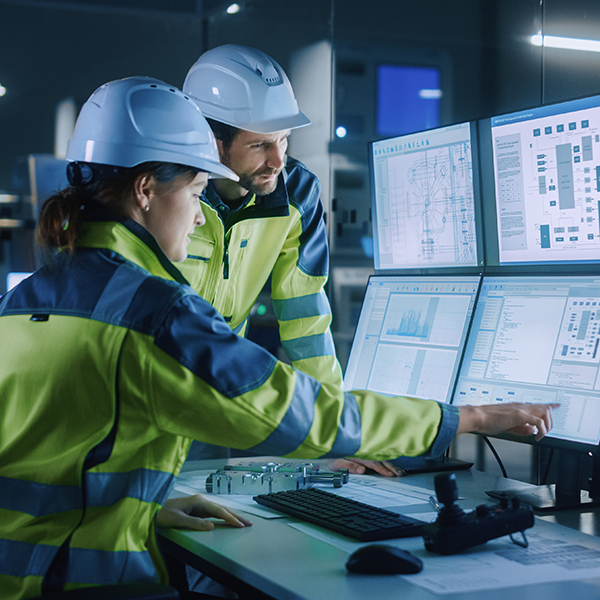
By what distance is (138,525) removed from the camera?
1068 mm

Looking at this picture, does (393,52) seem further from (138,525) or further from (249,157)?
(138,525)

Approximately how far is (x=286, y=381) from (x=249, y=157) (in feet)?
2.94

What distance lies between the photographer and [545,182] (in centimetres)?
148

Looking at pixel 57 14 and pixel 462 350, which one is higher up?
pixel 57 14

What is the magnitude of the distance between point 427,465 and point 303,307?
541mm

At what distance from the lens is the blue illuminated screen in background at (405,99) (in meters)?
3.47

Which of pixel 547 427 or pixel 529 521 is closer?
pixel 529 521

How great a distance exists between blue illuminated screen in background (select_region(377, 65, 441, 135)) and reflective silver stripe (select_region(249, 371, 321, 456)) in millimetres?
2612

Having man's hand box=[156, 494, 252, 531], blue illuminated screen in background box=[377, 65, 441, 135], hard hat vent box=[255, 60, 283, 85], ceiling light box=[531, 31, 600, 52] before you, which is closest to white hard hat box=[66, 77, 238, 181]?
man's hand box=[156, 494, 252, 531]

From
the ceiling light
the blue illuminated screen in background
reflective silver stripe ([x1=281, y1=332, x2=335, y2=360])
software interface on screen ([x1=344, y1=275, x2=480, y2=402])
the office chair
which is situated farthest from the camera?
the blue illuminated screen in background

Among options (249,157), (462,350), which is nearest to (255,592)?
(462,350)

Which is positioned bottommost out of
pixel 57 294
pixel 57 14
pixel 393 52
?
pixel 57 294

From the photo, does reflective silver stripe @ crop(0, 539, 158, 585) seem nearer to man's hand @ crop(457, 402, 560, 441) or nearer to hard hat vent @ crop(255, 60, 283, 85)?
man's hand @ crop(457, 402, 560, 441)

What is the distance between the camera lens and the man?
180cm
